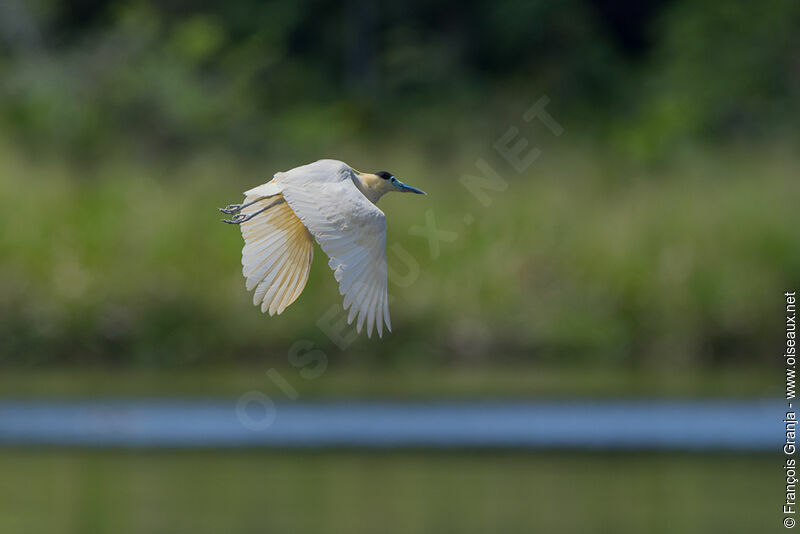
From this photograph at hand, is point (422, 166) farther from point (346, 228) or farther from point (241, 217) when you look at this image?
point (346, 228)

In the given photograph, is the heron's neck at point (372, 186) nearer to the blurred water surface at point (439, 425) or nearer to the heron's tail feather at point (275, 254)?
the heron's tail feather at point (275, 254)

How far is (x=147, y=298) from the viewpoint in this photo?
53.1ft

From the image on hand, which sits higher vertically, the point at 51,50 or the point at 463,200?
the point at 51,50

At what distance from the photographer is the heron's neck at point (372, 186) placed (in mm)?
3033

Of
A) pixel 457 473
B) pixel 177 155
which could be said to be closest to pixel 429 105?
pixel 177 155

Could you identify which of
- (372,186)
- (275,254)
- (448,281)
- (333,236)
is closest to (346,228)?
(333,236)

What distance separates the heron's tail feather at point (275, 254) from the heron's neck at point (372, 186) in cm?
20

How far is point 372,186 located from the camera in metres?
3.09

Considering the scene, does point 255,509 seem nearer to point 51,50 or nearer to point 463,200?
point 463,200

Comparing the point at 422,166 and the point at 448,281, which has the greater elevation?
the point at 422,166

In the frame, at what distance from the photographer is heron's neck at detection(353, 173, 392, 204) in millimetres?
3033

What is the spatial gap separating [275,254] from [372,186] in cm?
27

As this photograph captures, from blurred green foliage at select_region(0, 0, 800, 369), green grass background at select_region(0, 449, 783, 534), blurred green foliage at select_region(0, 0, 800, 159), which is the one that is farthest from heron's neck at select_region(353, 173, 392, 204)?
blurred green foliage at select_region(0, 0, 800, 159)

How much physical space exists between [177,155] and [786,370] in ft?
26.2
